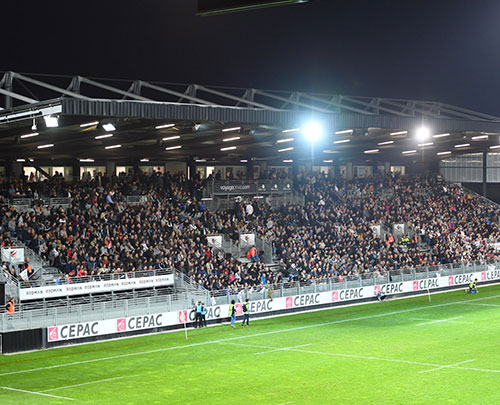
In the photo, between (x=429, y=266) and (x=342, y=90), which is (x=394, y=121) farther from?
(x=342, y=90)

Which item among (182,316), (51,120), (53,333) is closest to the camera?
(51,120)

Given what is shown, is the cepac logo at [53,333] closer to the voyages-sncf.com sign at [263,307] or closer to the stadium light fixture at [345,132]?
the voyages-sncf.com sign at [263,307]

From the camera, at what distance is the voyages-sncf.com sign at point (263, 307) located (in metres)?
30.2

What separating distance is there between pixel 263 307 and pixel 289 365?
12.1 meters

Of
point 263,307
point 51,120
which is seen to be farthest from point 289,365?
point 51,120

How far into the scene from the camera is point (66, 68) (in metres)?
44.6

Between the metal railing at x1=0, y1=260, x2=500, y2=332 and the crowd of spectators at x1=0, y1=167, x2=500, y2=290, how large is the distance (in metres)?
0.91

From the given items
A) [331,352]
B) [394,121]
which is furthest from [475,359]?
[394,121]

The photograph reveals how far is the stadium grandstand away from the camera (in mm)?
32312

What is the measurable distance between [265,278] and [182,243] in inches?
193

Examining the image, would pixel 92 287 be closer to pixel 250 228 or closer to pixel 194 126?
pixel 194 126

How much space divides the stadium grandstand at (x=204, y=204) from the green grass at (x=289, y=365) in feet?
9.93

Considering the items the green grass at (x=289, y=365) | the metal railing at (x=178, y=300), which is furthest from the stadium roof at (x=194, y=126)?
the green grass at (x=289, y=365)

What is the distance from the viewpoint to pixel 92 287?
32781 mm
